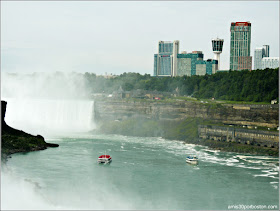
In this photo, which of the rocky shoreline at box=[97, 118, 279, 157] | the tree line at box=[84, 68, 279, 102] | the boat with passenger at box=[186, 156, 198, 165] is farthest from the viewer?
the tree line at box=[84, 68, 279, 102]

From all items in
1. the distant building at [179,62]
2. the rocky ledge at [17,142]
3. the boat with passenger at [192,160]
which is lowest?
the boat with passenger at [192,160]

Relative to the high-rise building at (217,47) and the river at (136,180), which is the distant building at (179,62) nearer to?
the high-rise building at (217,47)

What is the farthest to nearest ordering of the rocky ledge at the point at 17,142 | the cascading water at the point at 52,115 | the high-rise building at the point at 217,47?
1. the high-rise building at the point at 217,47
2. the cascading water at the point at 52,115
3. the rocky ledge at the point at 17,142

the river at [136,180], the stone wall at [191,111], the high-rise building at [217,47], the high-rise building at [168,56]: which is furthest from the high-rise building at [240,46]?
the river at [136,180]

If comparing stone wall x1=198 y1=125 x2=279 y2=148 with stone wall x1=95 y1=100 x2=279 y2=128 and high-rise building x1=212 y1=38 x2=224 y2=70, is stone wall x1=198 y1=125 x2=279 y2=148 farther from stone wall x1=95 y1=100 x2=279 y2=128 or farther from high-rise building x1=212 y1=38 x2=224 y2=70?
high-rise building x1=212 y1=38 x2=224 y2=70

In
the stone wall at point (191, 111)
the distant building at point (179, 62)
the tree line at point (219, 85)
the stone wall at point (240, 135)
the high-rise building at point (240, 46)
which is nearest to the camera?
the stone wall at point (240, 135)

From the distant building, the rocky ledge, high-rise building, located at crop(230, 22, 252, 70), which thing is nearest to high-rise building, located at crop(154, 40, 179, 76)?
the distant building

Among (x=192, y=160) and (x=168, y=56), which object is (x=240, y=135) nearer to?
(x=192, y=160)
